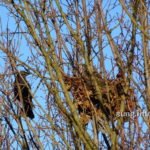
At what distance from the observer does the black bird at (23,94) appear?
3.90 meters

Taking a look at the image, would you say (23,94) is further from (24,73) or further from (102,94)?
(102,94)

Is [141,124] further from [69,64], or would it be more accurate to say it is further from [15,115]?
[15,115]

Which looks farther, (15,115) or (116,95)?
(15,115)

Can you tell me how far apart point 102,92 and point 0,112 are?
0.91m

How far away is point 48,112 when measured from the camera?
149 inches

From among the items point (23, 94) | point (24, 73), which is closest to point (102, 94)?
point (24, 73)

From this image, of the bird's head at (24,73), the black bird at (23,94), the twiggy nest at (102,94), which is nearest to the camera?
the twiggy nest at (102,94)

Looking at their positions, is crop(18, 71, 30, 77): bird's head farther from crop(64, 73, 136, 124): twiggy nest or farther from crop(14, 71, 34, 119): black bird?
crop(64, 73, 136, 124): twiggy nest

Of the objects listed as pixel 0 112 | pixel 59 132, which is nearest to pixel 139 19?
pixel 59 132

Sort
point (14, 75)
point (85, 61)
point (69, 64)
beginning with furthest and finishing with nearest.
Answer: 1. point (14, 75)
2. point (69, 64)
3. point (85, 61)

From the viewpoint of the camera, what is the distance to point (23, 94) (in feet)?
13.6

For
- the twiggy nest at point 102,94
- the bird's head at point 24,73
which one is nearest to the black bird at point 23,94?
the bird's head at point 24,73

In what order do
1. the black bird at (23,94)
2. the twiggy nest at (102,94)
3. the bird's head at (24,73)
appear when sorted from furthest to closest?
the black bird at (23,94), the bird's head at (24,73), the twiggy nest at (102,94)

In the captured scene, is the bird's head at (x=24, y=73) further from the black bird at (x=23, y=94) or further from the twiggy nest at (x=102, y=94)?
the twiggy nest at (x=102, y=94)
